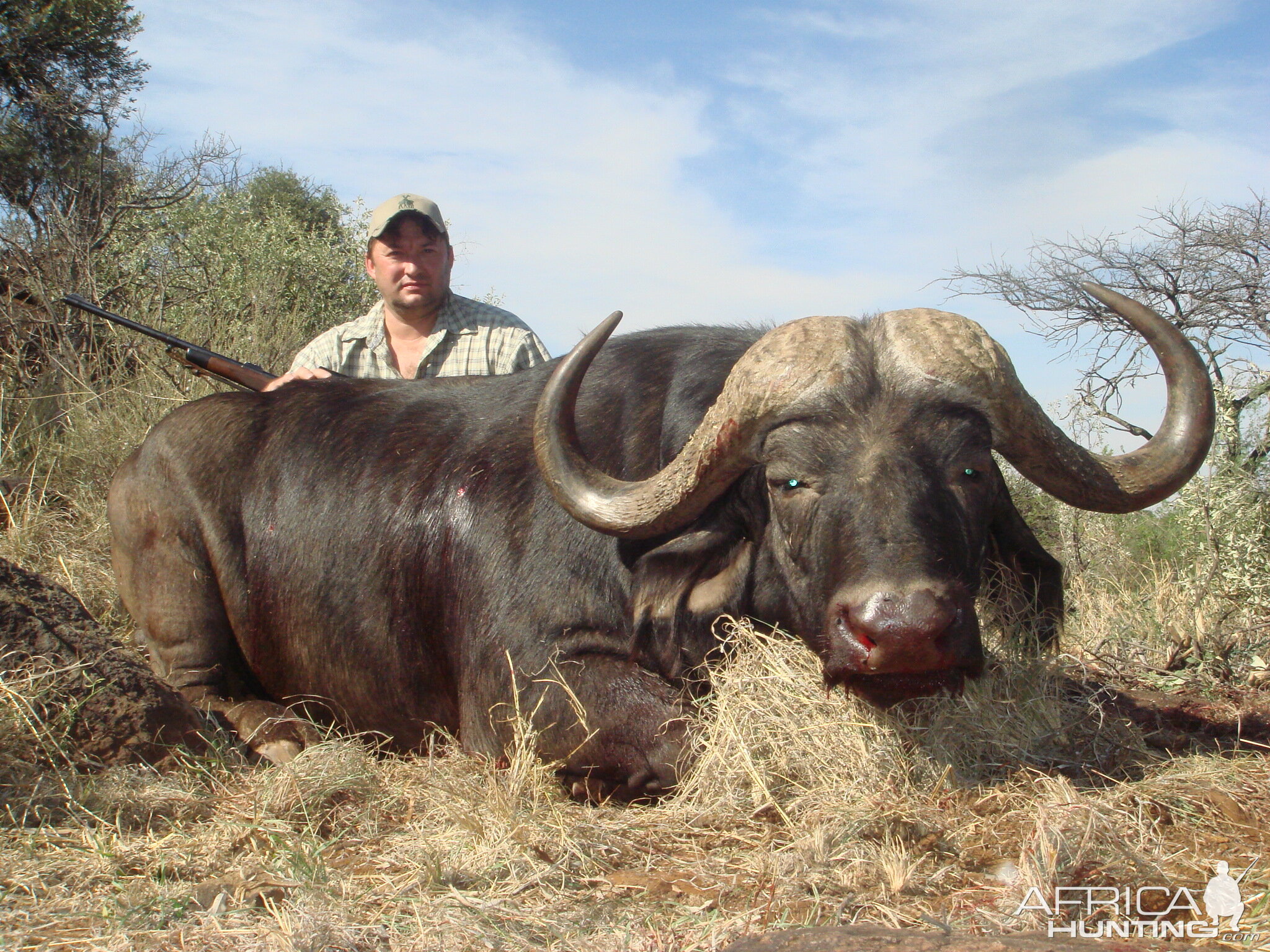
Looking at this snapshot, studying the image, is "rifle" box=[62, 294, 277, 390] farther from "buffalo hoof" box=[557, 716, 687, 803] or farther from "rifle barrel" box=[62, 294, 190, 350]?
"buffalo hoof" box=[557, 716, 687, 803]

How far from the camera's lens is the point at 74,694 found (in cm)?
335

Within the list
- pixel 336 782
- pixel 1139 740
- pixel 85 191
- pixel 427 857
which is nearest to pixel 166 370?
pixel 85 191

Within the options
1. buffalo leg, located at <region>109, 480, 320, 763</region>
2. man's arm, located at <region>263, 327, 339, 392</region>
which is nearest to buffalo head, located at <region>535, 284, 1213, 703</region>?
buffalo leg, located at <region>109, 480, 320, 763</region>

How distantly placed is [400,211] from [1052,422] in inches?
173

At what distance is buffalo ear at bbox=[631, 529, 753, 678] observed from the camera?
3.37 metres

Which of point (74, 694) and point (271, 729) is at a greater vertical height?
point (74, 694)

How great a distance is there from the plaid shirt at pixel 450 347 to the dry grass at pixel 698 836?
3242mm

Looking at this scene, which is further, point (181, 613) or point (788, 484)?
point (181, 613)

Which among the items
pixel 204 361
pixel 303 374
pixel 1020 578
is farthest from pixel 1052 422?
pixel 204 361

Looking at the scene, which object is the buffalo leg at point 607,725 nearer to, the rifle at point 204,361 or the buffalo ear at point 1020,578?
the buffalo ear at point 1020,578

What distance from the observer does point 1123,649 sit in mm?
4785

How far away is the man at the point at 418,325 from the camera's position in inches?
251

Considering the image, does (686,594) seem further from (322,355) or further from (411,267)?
(322,355)

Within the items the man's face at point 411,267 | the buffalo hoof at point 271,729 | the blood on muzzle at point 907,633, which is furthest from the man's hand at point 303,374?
the blood on muzzle at point 907,633
